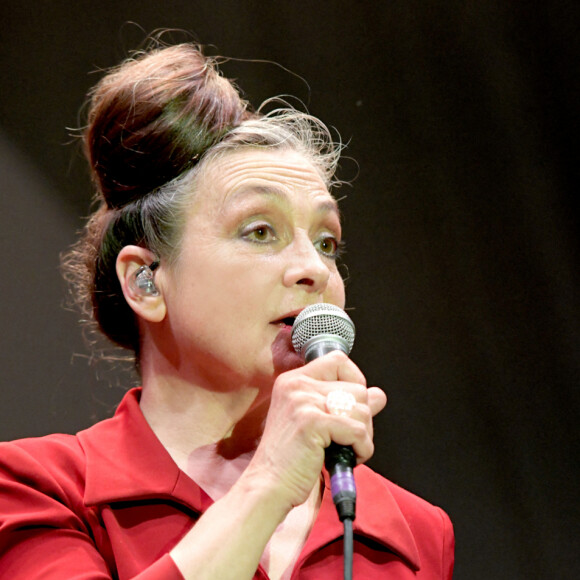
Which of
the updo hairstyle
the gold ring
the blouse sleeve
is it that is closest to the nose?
the updo hairstyle

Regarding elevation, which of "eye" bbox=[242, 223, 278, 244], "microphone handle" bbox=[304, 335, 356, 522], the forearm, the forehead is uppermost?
the forehead

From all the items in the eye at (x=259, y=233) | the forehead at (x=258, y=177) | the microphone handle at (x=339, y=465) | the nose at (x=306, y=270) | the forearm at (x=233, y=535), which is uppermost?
the forehead at (x=258, y=177)

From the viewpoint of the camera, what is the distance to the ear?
156cm

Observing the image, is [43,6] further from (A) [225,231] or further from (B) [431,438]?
(B) [431,438]

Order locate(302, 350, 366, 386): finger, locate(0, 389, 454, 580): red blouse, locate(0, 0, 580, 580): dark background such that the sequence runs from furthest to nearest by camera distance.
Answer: locate(0, 0, 580, 580): dark background
locate(0, 389, 454, 580): red blouse
locate(302, 350, 366, 386): finger

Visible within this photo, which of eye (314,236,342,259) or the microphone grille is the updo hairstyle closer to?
eye (314,236,342,259)

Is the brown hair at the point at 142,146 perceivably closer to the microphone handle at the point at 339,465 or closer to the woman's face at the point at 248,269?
the woman's face at the point at 248,269

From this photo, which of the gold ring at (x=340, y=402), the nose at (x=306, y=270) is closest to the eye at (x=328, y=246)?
the nose at (x=306, y=270)

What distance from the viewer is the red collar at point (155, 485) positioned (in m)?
1.33

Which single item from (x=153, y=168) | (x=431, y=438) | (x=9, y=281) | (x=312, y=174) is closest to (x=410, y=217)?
(x=431, y=438)

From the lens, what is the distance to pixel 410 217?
233 centimetres

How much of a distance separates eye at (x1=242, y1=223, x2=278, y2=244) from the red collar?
0.39 m

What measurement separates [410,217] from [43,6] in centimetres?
116

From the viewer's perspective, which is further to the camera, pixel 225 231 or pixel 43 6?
pixel 43 6
